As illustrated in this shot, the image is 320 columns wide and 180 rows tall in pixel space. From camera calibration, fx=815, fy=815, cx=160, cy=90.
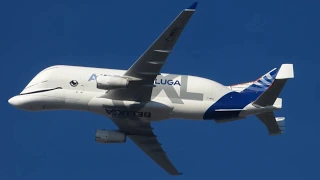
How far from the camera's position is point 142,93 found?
2758 inches

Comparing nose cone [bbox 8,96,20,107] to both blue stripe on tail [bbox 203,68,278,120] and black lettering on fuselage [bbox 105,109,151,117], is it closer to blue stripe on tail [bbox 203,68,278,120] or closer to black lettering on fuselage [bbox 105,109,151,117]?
black lettering on fuselage [bbox 105,109,151,117]

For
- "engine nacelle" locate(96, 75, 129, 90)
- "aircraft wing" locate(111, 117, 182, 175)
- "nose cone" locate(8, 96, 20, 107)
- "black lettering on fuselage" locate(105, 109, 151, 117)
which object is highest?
"engine nacelle" locate(96, 75, 129, 90)

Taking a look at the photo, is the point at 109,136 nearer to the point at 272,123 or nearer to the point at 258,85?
the point at 258,85

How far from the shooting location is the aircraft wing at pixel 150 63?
63.8 m

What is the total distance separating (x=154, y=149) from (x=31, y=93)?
45.0ft

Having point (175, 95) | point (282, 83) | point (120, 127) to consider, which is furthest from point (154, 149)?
point (282, 83)

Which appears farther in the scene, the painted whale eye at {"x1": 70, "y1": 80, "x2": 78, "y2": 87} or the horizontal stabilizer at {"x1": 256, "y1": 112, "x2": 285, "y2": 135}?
the horizontal stabilizer at {"x1": 256, "y1": 112, "x2": 285, "y2": 135}

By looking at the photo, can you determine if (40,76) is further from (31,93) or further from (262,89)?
(262,89)

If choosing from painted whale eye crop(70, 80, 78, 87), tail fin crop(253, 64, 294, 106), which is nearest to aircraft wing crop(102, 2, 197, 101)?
painted whale eye crop(70, 80, 78, 87)

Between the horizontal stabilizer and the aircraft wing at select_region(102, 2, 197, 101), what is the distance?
35.0ft

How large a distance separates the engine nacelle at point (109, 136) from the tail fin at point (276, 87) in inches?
534

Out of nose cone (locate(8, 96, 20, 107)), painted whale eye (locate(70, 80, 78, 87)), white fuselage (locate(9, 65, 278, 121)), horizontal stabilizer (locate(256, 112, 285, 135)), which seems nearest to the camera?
white fuselage (locate(9, 65, 278, 121))

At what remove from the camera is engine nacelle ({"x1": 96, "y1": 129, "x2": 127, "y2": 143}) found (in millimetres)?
75188

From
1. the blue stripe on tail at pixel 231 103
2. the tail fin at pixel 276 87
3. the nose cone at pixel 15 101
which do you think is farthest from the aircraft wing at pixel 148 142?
the tail fin at pixel 276 87
